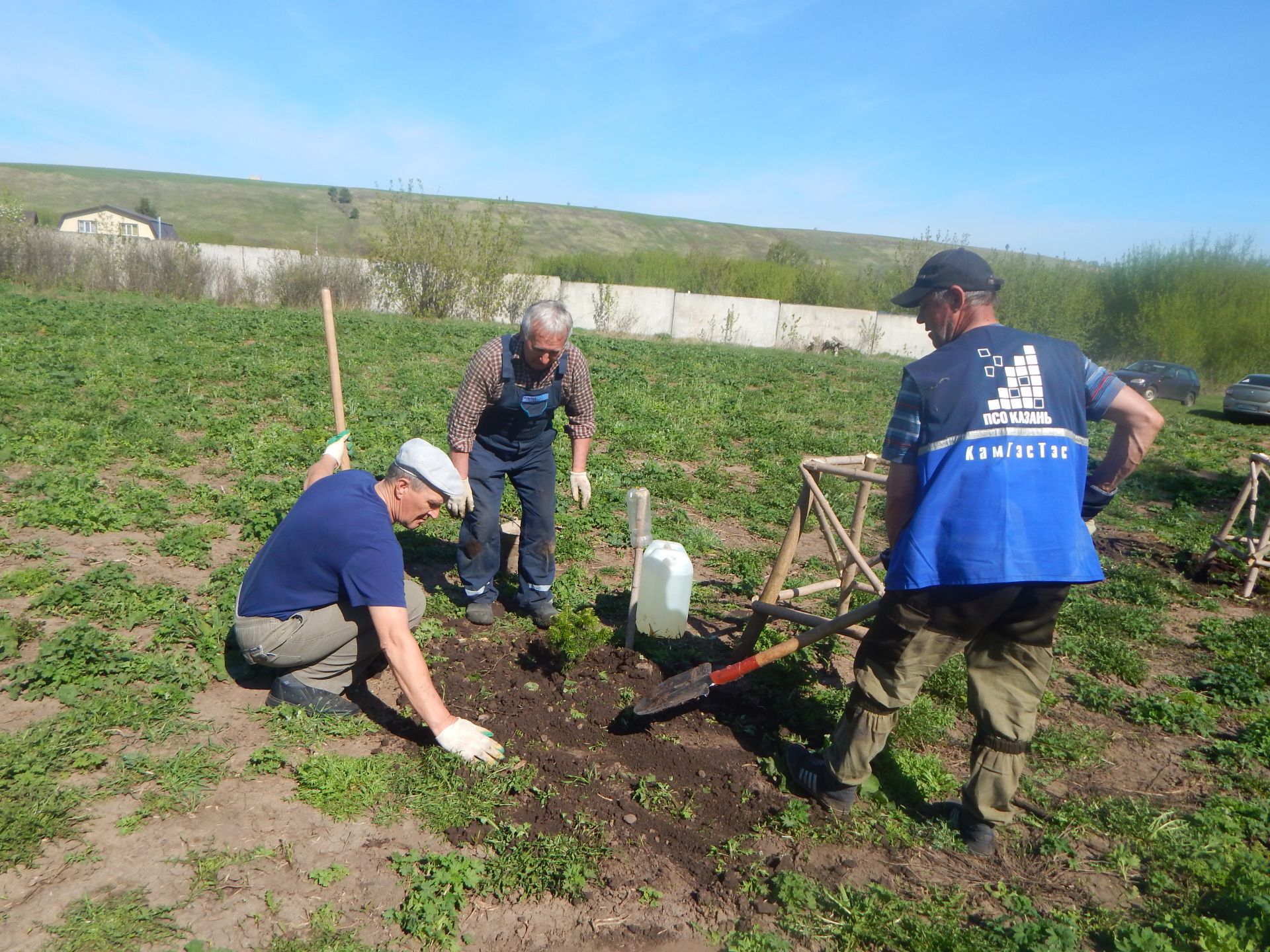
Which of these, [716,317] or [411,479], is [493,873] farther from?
[716,317]

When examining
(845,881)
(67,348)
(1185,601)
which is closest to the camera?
(845,881)

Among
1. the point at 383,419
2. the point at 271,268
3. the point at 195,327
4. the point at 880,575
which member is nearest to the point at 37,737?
the point at 880,575

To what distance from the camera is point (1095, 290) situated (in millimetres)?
41125

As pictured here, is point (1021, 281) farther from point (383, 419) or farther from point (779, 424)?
point (383, 419)

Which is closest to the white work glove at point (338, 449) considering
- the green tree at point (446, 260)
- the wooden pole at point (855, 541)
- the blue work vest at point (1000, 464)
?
the wooden pole at point (855, 541)

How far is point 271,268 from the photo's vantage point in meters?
22.9

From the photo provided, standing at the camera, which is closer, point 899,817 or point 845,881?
point 845,881

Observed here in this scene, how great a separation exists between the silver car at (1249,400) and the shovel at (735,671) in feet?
71.1

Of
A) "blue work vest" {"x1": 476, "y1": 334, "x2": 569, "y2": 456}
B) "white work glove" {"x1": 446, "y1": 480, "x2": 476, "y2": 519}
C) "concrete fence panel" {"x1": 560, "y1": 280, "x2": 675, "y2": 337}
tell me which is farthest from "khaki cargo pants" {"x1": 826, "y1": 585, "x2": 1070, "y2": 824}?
"concrete fence panel" {"x1": 560, "y1": 280, "x2": 675, "y2": 337}

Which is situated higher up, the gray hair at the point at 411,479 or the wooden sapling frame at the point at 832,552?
the gray hair at the point at 411,479

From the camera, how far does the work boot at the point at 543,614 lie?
4910mm

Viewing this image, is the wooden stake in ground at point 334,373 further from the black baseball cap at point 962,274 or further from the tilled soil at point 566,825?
the black baseball cap at point 962,274

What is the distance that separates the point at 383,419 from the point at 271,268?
52.5 ft

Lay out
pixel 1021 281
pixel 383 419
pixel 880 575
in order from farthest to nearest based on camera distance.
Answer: pixel 1021 281 < pixel 383 419 < pixel 880 575
